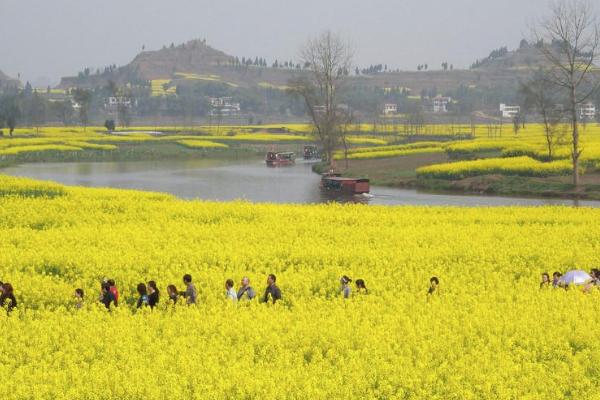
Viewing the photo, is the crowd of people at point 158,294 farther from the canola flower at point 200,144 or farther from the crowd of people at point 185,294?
the canola flower at point 200,144

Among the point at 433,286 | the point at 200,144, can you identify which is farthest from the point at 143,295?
the point at 200,144

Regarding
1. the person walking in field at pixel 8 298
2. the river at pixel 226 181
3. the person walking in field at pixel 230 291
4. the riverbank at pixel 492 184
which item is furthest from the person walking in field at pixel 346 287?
the riverbank at pixel 492 184

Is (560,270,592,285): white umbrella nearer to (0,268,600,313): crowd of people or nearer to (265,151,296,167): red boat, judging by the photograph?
(0,268,600,313): crowd of people

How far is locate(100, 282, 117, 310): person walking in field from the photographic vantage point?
1958 cm

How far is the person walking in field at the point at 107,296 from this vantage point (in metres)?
19.6

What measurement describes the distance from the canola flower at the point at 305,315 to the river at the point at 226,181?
932 inches

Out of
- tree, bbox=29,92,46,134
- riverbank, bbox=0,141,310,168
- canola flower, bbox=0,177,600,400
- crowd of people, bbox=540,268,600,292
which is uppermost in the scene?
tree, bbox=29,92,46,134

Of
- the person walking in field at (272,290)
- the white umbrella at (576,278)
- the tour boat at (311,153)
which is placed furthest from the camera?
the tour boat at (311,153)

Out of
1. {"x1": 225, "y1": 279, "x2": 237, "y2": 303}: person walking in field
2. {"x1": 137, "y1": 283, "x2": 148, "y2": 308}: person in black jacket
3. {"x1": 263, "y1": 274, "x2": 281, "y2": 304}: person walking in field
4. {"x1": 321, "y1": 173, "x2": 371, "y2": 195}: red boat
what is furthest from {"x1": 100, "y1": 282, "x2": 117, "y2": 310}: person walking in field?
{"x1": 321, "y1": 173, "x2": 371, "y2": 195}: red boat

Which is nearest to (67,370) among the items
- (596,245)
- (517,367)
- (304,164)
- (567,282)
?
(517,367)

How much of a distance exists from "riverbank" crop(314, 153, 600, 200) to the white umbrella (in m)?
35.2

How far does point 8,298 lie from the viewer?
1917 cm

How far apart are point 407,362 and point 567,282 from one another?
8.40m

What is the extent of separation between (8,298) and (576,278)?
1423 centimetres
